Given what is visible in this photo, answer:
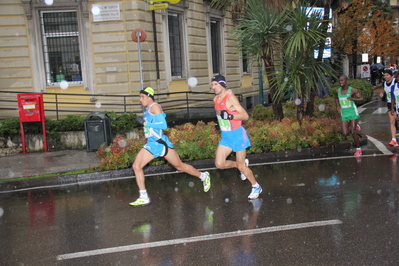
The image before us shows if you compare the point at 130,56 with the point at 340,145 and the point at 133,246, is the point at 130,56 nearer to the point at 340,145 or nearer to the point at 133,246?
the point at 340,145

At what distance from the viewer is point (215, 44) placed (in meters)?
22.6

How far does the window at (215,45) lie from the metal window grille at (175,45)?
3399 mm

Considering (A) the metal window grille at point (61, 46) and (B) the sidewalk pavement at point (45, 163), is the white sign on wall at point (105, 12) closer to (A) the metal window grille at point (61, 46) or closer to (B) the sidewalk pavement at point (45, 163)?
(A) the metal window grille at point (61, 46)

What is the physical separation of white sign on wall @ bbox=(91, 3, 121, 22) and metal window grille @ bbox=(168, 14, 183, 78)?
3.44 m

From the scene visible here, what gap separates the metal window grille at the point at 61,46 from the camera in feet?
52.0

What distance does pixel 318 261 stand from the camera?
4645 millimetres

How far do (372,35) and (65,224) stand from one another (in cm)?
3703

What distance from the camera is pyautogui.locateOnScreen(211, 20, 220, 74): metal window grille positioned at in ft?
73.6

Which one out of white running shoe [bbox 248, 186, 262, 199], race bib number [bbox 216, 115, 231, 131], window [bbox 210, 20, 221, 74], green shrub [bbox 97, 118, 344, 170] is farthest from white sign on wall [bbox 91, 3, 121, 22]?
white running shoe [bbox 248, 186, 262, 199]

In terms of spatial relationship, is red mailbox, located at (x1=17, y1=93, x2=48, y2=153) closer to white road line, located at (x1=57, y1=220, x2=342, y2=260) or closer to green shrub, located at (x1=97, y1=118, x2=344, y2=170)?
green shrub, located at (x1=97, y1=118, x2=344, y2=170)

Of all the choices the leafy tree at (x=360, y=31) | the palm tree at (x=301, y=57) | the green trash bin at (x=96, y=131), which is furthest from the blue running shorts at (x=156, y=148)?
the leafy tree at (x=360, y=31)

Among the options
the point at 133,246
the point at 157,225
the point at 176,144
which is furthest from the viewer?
the point at 176,144

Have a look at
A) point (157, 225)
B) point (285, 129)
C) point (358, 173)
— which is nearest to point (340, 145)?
point (285, 129)

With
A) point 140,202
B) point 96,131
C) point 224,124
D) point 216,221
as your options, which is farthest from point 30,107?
point 216,221
